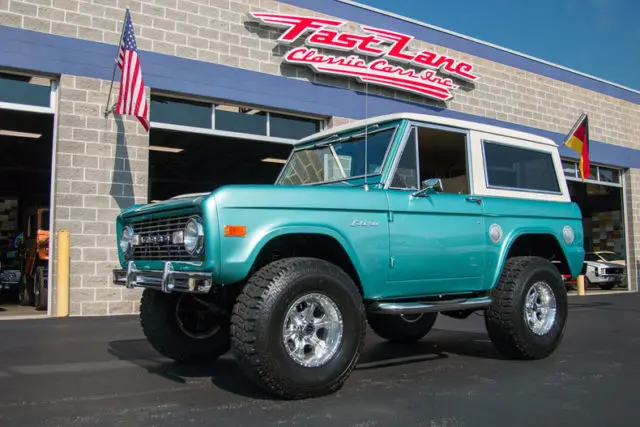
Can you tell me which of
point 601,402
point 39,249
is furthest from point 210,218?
point 39,249

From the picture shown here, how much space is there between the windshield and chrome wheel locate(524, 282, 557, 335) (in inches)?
80.9

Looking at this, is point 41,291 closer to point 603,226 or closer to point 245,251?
point 245,251

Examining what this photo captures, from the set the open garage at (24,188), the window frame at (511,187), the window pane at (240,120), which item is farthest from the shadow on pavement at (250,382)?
the window pane at (240,120)

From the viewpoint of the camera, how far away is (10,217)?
79.5 ft

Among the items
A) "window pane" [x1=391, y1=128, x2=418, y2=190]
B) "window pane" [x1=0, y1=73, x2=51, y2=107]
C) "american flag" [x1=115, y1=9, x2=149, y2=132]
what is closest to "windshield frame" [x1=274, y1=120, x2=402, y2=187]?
"window pane" [x1=391, y1=128, x2=418, y2=190]

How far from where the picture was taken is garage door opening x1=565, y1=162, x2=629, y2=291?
19781 mm

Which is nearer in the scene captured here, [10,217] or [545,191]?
[545,191]

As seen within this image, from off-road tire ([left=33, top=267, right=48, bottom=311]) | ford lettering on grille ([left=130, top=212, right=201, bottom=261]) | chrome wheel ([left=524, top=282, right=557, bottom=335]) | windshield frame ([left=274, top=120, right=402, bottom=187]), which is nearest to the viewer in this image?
ford lettering on grille ([left=130, top=212, right=201, bottom=261])

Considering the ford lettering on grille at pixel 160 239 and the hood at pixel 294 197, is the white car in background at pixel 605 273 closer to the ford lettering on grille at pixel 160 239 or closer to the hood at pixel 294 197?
the hood at pixel 294 197

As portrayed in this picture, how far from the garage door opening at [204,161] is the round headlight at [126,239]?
6.51m

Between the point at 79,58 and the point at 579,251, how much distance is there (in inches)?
328

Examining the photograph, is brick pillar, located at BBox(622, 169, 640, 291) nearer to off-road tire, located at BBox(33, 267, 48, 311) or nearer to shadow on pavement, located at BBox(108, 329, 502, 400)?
shadow on pavement, located at BBox(108, 329, 502, 400)

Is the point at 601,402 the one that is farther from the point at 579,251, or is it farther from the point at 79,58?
the point at 79,58

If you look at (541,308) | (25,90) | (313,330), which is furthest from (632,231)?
(313,330)
